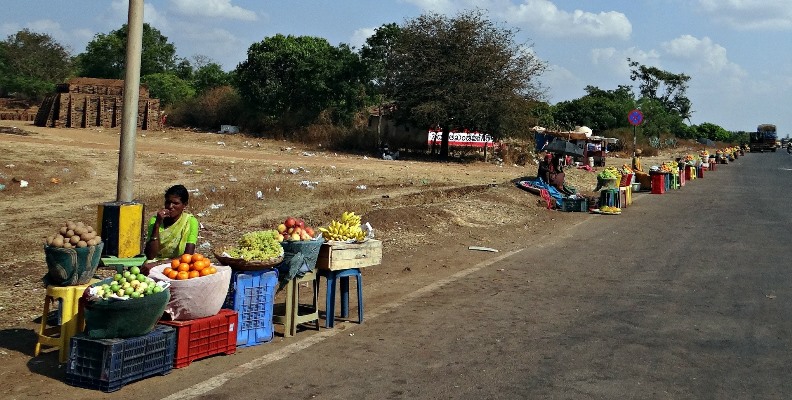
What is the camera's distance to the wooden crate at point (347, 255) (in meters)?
7.43

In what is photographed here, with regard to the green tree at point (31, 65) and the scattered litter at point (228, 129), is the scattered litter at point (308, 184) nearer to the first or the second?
the scattered litter at point (228, 129)

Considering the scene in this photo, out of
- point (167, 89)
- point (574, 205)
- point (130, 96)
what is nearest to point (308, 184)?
point (574, 205)

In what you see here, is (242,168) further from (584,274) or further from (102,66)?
(102,66)

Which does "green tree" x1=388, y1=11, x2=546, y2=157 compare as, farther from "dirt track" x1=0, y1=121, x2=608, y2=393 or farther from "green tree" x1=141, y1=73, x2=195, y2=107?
"green tree" x1=141, y1=73, x2=195, y2=107

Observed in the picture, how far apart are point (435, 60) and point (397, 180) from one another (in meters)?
11.7

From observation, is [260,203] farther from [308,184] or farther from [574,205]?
[574,205]

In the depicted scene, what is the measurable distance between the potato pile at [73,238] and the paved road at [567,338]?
5.00 feet

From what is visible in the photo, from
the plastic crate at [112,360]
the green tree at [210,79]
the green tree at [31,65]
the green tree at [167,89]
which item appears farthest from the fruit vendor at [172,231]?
the green tree at [31,65]

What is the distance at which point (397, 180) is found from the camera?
23562 millimetres

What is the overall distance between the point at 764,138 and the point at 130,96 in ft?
306

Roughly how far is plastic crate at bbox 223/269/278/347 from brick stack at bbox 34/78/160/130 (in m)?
Result: 29.7

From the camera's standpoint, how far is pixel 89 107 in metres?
35.1

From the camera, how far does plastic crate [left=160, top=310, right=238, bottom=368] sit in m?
5.97

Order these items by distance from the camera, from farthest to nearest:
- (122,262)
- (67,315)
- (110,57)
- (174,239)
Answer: (110,57) < (174,239) < (122,262) < (67,315)
